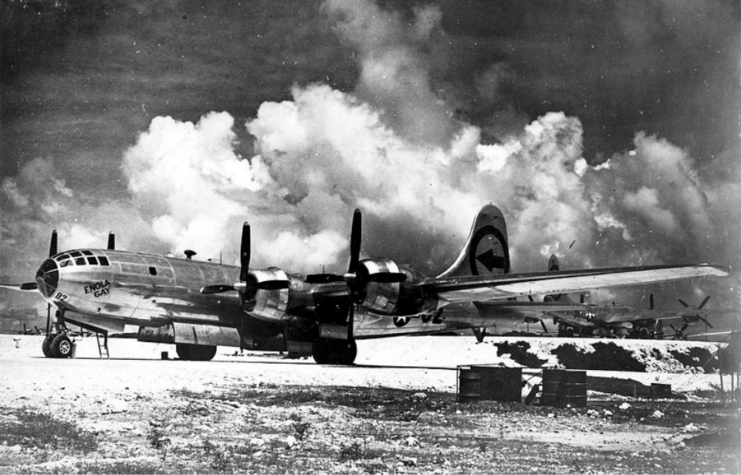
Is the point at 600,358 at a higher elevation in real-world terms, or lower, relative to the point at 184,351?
lower

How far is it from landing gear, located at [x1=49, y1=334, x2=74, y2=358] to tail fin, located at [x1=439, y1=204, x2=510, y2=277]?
39.4 feet

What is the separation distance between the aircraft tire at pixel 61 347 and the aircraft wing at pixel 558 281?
10943 mm

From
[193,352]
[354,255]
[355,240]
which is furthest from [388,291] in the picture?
[193,352]

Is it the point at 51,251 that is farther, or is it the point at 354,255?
the point at 51,251

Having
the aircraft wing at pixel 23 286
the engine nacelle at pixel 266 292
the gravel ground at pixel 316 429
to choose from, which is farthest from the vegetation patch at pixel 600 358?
the aircraft wing at pixel 23 286

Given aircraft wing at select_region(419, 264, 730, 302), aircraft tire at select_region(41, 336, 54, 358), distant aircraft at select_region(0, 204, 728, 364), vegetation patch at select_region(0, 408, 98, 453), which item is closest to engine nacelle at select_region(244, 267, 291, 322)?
distant aircraft at select_region(0, 204, 728, 364)

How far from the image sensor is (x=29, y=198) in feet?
51.3

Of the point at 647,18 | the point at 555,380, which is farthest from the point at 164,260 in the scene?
the point at 647,18

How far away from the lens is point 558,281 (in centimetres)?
1465

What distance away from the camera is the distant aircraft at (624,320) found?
132ft

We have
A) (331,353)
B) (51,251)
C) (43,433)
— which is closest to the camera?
(43,433)

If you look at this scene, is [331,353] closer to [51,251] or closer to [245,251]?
[245,251]

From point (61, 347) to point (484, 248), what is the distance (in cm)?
1382

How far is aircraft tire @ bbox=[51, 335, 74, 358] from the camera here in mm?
18922
